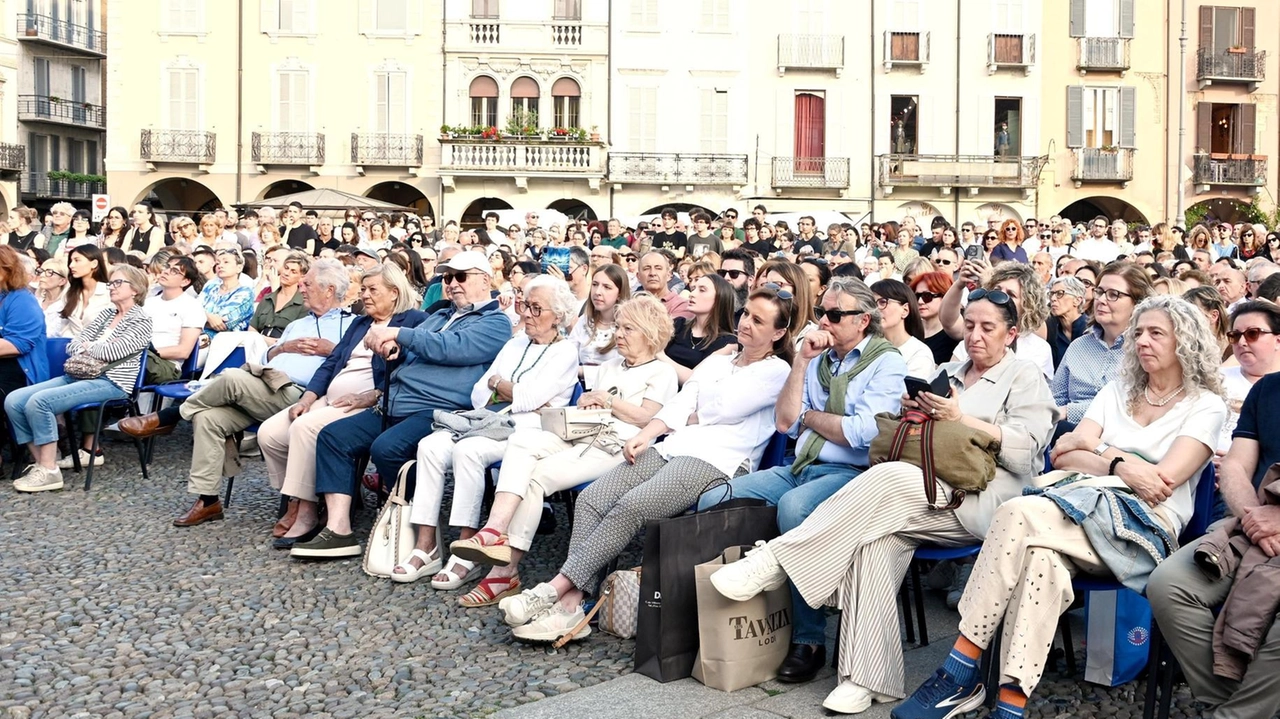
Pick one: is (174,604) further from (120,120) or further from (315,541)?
(120,120)

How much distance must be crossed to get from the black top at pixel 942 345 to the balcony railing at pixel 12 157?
127ft

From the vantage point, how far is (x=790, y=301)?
5.55m

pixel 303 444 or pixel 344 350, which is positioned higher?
pixel 344 350

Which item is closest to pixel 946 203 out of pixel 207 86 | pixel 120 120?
pixel 207 86

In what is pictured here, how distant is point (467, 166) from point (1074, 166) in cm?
1482

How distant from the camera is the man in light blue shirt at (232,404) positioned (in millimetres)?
6875

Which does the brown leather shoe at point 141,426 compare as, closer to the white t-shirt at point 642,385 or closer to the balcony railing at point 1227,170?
the white t-shirt at point 642,385

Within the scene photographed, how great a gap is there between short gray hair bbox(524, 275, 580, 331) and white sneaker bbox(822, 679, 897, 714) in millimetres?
2657

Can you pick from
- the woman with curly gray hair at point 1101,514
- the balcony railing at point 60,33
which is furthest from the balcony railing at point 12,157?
the woman with curly gray hair at point 1101,514

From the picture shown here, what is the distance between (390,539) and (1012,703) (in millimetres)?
2942

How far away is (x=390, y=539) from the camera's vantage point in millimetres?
5871

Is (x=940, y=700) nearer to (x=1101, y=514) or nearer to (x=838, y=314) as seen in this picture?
(x=1101, y=514)

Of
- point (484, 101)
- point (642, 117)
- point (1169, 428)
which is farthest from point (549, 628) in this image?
point (484, 101)

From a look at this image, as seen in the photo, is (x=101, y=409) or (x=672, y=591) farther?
(x=101, y=409)
